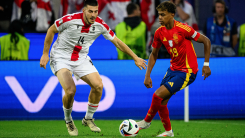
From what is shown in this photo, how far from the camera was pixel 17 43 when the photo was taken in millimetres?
9570

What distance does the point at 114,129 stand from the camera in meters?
6.73

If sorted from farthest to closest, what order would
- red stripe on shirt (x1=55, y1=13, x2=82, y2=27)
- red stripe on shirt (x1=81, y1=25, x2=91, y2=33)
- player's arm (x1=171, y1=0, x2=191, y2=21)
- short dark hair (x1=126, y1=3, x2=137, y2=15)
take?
player's arm (x1=171, y1=0, x2=191, y2=21) → short dark hair (x1=126, y1=3, x2=137, y2=15) → red stripe on shirt (x1=81, y1=25, x2=91, y2=33) → red stripe on shirt (x1=55, y1=13, x2=82, y2=27)

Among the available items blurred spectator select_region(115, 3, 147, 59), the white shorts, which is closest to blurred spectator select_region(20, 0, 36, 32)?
blurred spectator select_region(115, 3, 147, 59)

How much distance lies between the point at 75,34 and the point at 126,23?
392 centimetres

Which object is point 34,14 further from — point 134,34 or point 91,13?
point 91,13

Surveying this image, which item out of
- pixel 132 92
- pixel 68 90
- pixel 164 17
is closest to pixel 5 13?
pixel 132 92

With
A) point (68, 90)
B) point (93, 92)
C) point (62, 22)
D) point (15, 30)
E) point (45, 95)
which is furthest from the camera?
point (15, 30)

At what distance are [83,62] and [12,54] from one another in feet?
13.7

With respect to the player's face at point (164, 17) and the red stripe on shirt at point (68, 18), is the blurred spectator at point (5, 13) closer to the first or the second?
the red stripe on shirt at point (68, 18)

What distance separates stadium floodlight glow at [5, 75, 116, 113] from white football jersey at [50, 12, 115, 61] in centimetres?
221

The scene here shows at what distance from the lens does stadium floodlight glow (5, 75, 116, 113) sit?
8.03m

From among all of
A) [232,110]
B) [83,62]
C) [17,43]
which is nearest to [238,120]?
[232,110]

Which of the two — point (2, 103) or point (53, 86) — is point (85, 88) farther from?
point (2, 103)

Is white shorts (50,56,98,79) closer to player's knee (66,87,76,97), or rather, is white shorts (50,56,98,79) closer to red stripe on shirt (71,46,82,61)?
red stripe on shirt (71,46,82,61)
